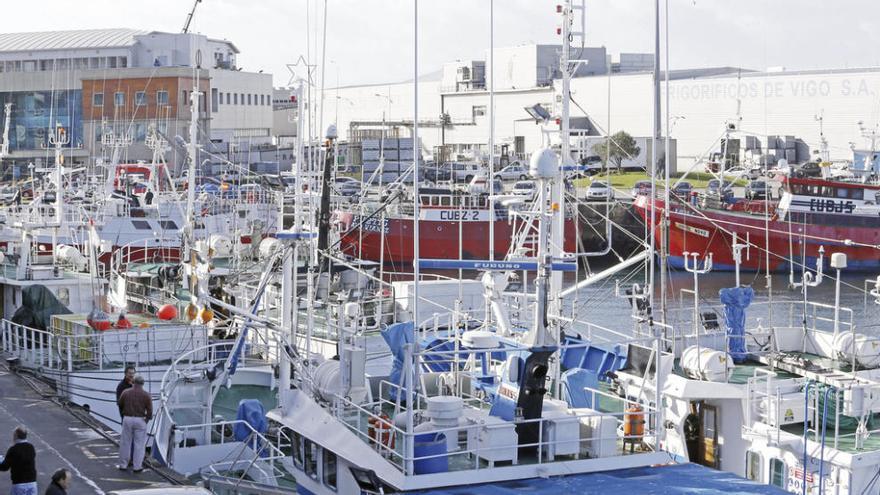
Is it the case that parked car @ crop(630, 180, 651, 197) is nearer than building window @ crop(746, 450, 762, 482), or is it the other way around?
building window @ crop(746, 450, 762, 482)

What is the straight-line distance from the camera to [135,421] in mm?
15703

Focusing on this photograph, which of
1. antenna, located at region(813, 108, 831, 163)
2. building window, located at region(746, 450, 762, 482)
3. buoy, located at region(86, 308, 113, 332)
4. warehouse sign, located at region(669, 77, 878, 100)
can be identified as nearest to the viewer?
building window, located at region(746, 450, 762, 482)

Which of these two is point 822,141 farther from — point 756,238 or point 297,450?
point 297,450

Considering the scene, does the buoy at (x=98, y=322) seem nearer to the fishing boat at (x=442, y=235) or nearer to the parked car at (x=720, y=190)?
the fishing boat at (x=442, y=235)

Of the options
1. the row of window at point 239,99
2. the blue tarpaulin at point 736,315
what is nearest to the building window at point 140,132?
the row of window at point 239,99

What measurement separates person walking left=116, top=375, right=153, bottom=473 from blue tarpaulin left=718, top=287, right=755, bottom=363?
383 inches

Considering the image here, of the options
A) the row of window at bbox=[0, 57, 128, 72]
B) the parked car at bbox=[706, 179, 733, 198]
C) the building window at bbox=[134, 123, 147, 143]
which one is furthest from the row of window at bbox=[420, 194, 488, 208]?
the row of window at bbox=[0, 57, 128, 72]

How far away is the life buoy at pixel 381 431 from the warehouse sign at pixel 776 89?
60832mm

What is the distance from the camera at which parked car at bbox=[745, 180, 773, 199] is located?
57.9 m

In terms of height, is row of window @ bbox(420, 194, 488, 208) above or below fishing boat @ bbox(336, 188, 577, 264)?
above

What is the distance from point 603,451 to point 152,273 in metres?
16.7

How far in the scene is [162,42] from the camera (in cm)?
8138

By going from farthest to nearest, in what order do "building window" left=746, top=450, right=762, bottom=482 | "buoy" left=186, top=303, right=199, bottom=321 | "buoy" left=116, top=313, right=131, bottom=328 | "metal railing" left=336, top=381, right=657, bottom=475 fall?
"buoy" left=116, top=313, right=131, bottom=328
"buoy" left=186, top=303, right=199, bottom=321
"building window" left=746, top=450, right=762, bottom=482
"metal railing" left=336, top=381, right=657, bottom=475

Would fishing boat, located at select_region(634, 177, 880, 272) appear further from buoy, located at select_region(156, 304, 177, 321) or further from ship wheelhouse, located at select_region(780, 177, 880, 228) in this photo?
buoy, located at select_region(156, 304, 177, 321)
